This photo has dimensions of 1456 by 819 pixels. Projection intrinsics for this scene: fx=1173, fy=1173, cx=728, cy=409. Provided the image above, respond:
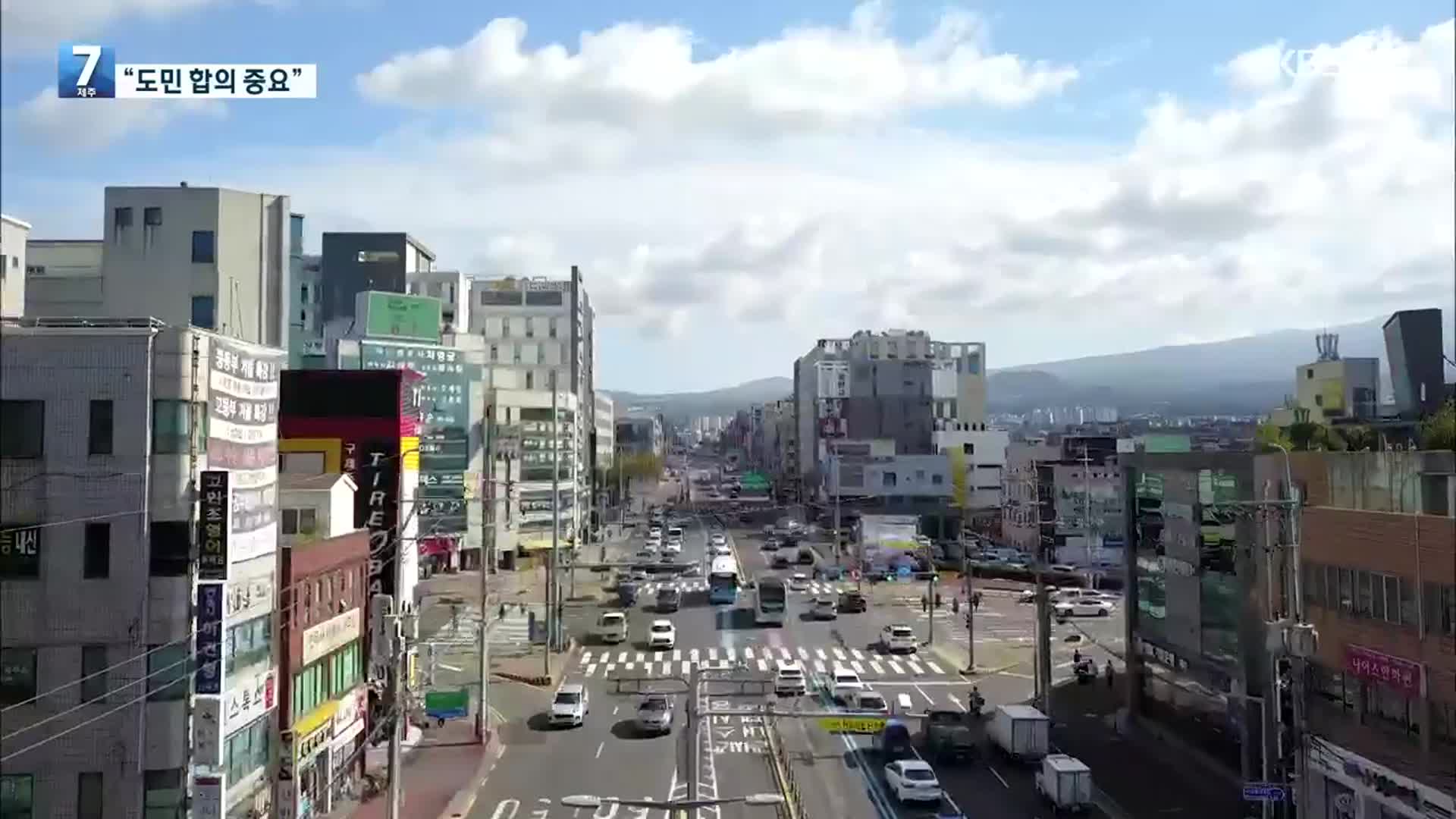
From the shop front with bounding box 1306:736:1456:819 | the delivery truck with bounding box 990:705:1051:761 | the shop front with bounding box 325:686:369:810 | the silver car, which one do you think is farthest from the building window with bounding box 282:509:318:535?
the shop front with bounding box 1306:736:1456:819

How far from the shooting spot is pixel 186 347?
18.1 m

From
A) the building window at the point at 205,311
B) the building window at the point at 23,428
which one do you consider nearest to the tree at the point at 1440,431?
the building window at the point at 23,428

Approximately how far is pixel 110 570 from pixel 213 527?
161 centimetres

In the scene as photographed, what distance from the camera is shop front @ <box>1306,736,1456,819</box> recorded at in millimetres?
17938

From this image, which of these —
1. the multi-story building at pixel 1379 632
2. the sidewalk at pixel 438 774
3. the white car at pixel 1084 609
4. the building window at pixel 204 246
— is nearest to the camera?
the multi-story building at pixel 1379 632

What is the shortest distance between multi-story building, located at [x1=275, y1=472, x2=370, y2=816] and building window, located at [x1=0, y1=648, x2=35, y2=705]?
5177 mm

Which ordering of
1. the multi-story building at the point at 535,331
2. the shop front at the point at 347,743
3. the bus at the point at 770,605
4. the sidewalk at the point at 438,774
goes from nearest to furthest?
the sidewalk at the point at 438,774, the shop front at the point at 347,743, the bus at the point at 770,605, the multi-story building at the point at 535,331

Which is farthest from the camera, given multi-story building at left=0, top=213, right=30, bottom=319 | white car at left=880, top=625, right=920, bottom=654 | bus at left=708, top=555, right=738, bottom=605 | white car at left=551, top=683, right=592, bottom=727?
bus at left=708, top=555, right=738, bottom=605

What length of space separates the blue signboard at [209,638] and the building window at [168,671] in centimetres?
17

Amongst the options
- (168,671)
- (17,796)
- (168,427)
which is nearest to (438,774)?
(168,671)

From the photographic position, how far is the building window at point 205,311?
4312 cm

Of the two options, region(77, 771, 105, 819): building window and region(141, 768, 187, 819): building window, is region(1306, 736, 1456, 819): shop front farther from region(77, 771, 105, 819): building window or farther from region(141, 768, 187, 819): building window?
region(77, 771, 105, 819): building window

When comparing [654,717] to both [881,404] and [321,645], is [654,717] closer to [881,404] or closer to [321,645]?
[321,645]

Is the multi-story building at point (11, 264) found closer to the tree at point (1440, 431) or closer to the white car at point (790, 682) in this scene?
the white car at point (790, 682)
